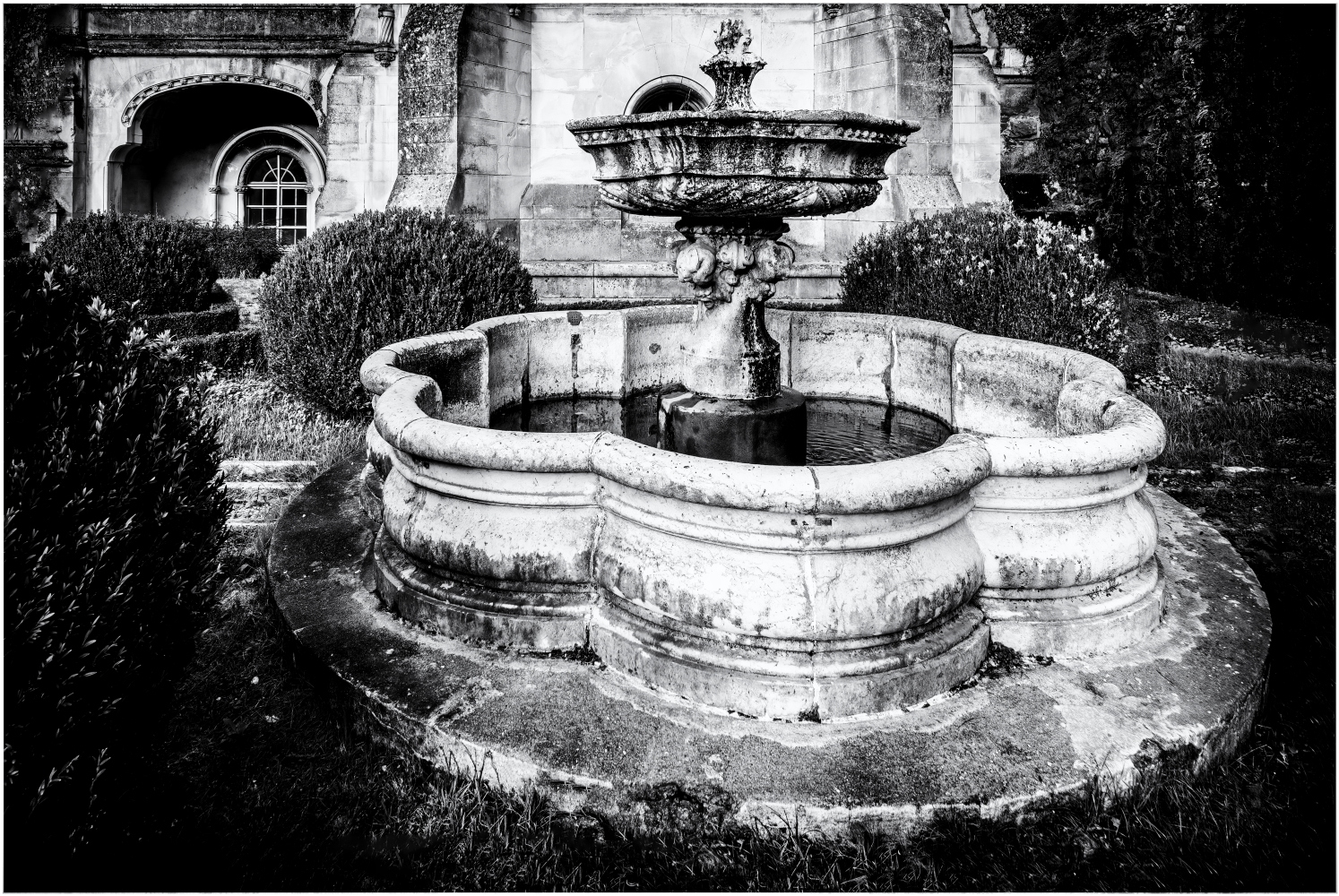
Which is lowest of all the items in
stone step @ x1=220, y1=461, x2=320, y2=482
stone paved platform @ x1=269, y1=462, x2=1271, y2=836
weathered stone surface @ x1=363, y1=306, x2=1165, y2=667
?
stone paved platform @ x1=269, y1=462, x2=1271, y2=836

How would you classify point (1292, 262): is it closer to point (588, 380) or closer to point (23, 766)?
point (588, 380)

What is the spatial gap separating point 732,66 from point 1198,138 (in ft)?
27.6

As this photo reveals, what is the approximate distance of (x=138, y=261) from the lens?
8.62 meters

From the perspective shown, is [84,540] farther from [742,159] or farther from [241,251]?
[241,251]

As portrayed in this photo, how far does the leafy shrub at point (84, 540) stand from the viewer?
5.96 ft

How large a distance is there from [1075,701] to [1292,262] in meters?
7.57

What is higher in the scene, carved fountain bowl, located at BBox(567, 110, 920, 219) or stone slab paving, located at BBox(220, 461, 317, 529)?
carved fountain bowl, located at BBox(567, 110, 920, 219)

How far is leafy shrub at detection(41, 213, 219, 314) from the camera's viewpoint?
335 inches

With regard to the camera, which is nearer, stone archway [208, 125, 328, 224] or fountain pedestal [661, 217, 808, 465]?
fountain pedestal [661, 217, 808, 465]

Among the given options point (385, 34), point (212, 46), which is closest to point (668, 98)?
point (385, 34)

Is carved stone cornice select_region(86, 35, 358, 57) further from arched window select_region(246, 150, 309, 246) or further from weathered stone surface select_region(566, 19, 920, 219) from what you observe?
weathered stone surface select_region(566, 19, 920, 219)

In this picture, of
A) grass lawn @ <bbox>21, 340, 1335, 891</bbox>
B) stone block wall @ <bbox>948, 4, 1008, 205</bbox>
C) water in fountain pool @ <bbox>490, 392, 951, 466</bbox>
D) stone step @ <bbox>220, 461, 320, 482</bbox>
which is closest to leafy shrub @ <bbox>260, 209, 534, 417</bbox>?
stone step @ <bbox>220, 461, 320, 482</bbox>

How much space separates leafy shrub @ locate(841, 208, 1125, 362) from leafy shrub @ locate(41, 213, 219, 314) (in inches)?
245

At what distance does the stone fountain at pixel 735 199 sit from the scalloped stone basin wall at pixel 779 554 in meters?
1.08
